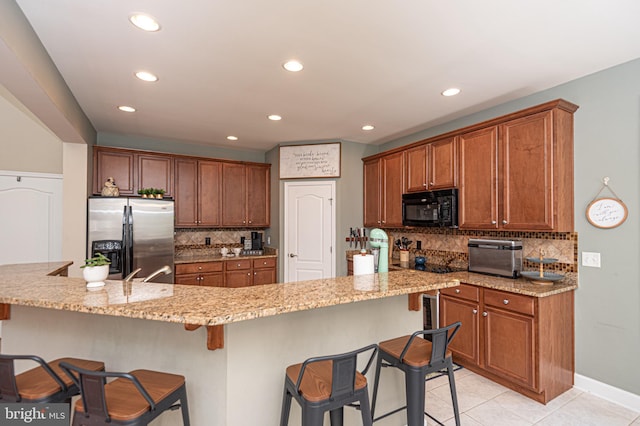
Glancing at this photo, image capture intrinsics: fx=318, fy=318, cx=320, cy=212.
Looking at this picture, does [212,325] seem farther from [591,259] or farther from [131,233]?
[131,233]

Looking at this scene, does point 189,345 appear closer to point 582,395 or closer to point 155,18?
point 155,18

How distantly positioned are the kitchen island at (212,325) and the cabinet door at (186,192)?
2.76 m

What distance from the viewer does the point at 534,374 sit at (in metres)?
2.52

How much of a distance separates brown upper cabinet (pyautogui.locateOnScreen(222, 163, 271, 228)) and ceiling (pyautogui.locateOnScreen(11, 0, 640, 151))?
5.39ft

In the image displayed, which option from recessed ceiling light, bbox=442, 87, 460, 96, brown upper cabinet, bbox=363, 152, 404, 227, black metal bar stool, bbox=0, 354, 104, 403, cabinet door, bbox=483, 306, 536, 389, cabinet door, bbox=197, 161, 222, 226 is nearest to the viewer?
black metal bar stool, bbox=0, 354, 104, 403

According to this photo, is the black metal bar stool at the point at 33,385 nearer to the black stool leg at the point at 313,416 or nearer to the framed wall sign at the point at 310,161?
the black stool leg at the point at 313,416

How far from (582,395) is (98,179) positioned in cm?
574

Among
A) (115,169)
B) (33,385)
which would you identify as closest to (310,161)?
(115,169)

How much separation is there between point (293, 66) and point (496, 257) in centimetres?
263

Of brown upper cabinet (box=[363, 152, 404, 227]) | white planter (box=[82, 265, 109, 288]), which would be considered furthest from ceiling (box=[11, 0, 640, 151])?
white planter (box=[82, 265, 109, 288])

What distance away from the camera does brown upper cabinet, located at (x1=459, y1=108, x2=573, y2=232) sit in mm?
2703

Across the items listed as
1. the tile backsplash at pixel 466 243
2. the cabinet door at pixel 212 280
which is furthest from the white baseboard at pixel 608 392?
the cabinet door at pixel 212 280

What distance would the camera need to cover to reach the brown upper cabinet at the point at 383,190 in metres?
4.34

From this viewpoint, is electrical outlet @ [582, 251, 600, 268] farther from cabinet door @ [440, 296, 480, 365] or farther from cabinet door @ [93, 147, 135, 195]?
cabinet door @ [93, 147, 135, 195]
